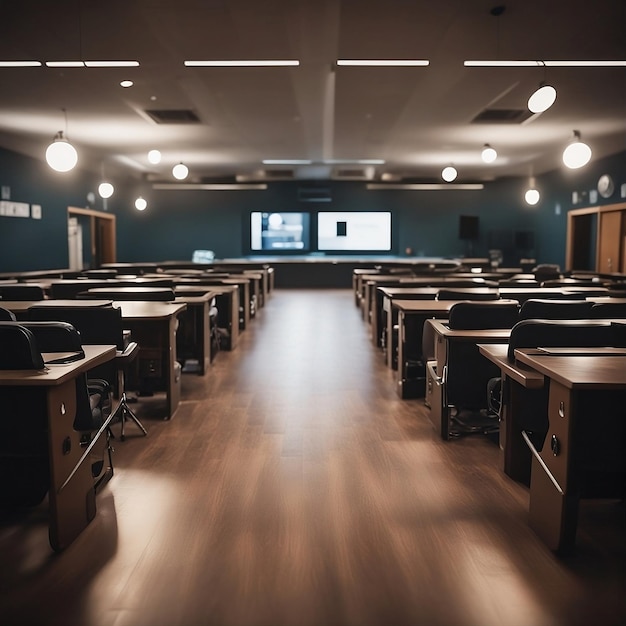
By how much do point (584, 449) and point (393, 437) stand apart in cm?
164

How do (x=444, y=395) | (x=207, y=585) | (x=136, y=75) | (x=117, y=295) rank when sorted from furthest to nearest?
(x=136, y=75), (x=117, y=295), (x=444, y=395), (x=207, y=585)

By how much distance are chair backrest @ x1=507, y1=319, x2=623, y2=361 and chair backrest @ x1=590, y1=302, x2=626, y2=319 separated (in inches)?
28.1

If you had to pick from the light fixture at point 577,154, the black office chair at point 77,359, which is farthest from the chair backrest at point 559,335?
the light fixture at point 577,154

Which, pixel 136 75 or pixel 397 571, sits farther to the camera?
pixel 136 75

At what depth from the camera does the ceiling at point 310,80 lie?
5105mm

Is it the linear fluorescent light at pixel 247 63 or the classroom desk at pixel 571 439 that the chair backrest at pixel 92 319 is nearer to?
the classroom desk at pixel 571 439

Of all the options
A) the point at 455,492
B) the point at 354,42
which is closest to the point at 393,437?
the point at 455,492

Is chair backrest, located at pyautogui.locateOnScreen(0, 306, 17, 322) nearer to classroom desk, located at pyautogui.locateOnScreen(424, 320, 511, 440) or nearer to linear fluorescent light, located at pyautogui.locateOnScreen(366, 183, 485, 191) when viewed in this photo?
classroom desk, located at pyautogui.locateOnScreen(424, 320, 511, 440)

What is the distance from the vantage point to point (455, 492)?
314 cm

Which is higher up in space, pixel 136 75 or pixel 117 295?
pixel 136 75

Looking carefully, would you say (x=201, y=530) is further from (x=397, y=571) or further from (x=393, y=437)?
(x=393, y=437)

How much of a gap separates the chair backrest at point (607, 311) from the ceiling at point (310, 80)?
2540 millimetres

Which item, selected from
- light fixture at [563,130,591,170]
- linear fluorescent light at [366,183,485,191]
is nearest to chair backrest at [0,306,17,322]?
light fixture at [563,130,591,170]

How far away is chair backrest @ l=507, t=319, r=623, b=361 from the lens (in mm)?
2887
